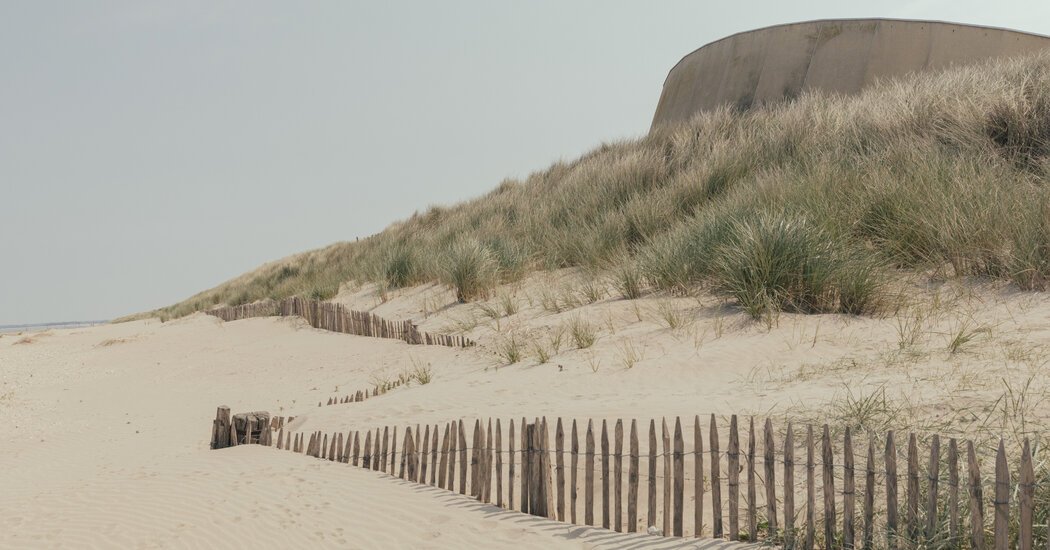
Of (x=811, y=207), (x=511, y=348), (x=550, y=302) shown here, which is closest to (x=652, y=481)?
(x=511, y=348)

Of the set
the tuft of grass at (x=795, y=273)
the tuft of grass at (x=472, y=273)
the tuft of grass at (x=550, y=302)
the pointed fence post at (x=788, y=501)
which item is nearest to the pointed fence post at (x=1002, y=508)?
the pointed fence post at (x=788, y=501)

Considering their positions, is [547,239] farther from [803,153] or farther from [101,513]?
[101,513]

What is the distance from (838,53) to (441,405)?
44.6 feet

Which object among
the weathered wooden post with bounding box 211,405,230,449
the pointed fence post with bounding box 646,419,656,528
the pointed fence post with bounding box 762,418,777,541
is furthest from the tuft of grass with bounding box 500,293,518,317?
the pointed fence post with bounding box 762,418,777,541

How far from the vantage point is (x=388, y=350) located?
10078 millimetres

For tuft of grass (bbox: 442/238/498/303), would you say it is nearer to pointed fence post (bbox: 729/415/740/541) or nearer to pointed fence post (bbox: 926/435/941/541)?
pointed fence post (bbox: 729/415/740/541)

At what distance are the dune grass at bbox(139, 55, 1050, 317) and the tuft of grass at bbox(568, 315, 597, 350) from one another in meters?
1.11

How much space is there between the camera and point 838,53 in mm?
16234

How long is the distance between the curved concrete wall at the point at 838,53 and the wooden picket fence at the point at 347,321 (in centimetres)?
1002

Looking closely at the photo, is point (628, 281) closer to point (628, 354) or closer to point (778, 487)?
point (628, 354)

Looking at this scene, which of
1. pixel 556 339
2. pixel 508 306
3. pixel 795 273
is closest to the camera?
pixel 795 273

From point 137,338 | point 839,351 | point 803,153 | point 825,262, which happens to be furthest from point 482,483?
point 137,338

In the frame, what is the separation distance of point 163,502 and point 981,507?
427 centimetres

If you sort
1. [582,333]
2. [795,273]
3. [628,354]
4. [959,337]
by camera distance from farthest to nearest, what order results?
[582,333]
[795,273]
[628,354]
[959,337]
